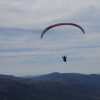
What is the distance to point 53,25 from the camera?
185 feet

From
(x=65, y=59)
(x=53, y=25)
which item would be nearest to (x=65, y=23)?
(x=53, y=25)

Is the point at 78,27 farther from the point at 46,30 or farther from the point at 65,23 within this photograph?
the point at 46,30

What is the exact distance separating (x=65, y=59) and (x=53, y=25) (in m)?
11.0

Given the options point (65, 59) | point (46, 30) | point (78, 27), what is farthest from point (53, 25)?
point (65, 59)

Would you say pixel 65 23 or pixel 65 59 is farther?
pixel 65 59

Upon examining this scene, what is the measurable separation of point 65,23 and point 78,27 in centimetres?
384

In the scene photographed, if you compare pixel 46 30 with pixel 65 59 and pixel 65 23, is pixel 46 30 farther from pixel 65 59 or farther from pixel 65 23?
pixel 65 59

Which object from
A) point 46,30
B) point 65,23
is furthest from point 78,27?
point 46,30

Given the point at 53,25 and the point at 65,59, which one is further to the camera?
the point at 65,59

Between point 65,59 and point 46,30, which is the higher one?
point 46,30

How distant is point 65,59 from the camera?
6016cm

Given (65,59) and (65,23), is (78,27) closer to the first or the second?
(65,23)

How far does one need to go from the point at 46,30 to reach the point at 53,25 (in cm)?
263

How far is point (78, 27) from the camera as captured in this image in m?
56.5
